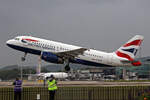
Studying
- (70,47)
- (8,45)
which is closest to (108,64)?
(70,47)

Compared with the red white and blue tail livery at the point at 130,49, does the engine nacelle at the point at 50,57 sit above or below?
below

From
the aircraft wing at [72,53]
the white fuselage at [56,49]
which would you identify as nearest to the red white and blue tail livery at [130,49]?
the white fuselage at [56,49]

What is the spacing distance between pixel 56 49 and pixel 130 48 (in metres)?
14.9

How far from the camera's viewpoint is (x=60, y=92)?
22.2m

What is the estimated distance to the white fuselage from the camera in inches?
1961

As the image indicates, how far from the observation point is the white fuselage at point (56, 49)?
49.8 metres

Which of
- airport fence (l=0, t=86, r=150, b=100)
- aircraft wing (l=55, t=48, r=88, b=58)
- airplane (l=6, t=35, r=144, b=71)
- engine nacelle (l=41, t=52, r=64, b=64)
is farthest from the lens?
aircraft wing (l=55, t=48, r=88, b=58)

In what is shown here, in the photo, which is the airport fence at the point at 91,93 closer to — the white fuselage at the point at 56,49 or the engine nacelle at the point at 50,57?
the engine nacelle at the point at 50,57

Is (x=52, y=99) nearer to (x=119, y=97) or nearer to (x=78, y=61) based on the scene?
(x=119, y=97)

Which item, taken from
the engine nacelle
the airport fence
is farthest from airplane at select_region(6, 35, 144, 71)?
the airport fence

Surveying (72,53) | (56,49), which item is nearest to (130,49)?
(72,53)

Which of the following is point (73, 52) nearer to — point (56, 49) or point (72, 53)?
point (72, 53)

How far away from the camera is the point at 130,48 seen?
54.2 meters

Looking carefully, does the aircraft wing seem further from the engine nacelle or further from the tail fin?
the tail fin
